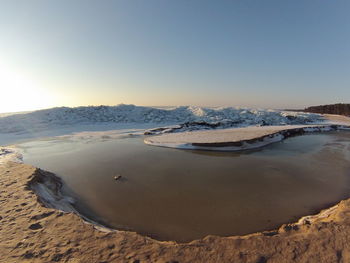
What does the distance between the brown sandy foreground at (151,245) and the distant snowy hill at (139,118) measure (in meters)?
16.2

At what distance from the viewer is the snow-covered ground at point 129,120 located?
20.5m

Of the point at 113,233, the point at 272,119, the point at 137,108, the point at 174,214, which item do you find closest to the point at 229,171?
the point at 174,214

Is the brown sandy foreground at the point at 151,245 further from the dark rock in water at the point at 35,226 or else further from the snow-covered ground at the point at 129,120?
the snow-covered ground at the point at 129,120

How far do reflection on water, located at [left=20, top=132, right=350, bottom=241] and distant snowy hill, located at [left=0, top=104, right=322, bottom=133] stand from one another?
10994 mm

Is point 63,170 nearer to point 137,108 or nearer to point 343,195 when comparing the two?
point 343,195

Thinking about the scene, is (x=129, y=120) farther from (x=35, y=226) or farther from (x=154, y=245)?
(x=154, y=245)

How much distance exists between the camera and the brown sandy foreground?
275cm

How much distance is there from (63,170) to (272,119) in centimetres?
2590

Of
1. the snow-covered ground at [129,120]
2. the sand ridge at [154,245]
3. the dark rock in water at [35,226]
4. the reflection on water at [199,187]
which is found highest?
the snow-covered ground at [129,120]

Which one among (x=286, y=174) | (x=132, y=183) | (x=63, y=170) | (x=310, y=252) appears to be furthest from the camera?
(x=63, y=170)

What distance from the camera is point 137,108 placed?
32.0 m

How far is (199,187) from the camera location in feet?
19.8

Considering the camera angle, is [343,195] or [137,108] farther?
[137,108]

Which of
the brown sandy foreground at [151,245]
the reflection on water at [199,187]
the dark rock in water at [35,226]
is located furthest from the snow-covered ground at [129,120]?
the brown sandy foreground at [151,245]
